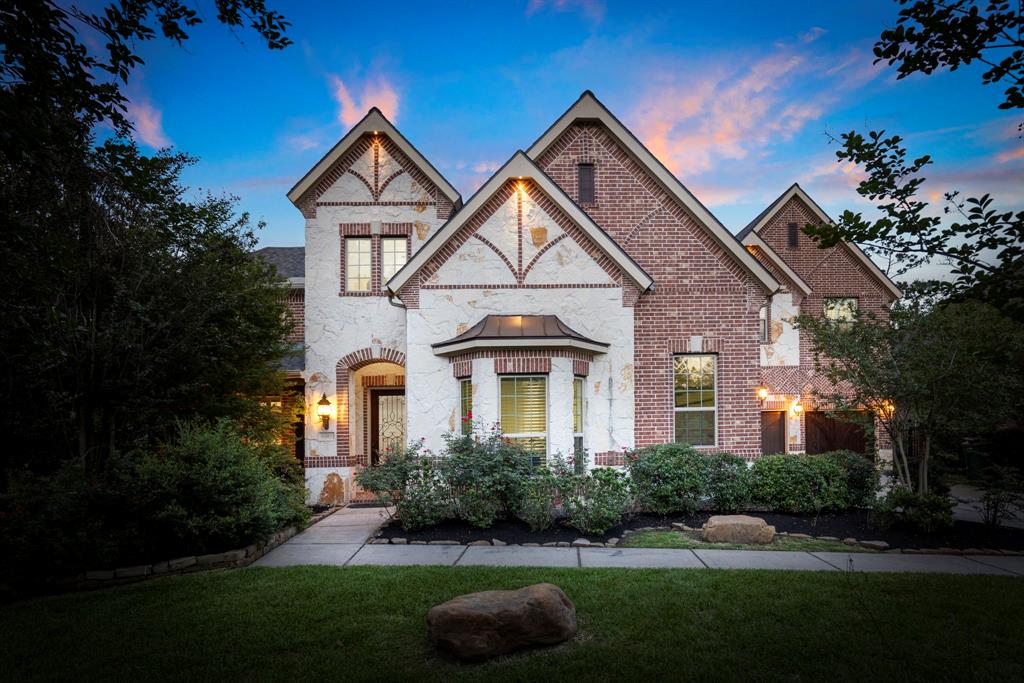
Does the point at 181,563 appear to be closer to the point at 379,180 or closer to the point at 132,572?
the point at 132,572

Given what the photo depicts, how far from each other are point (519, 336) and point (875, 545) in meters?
6.50

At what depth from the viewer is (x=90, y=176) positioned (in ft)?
26.0

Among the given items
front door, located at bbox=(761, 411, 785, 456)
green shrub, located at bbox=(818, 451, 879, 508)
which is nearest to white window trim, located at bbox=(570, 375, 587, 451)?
green shrub, located at bbox=(818, 451, 879, 508)

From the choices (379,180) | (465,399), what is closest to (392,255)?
(379,180)

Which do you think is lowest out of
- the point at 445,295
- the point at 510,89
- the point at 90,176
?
the point at 445,295

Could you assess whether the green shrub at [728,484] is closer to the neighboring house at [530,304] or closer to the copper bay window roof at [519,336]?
the neighboring house at [530,304]

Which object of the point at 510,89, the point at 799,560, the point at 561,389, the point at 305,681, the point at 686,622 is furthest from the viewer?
the point at 510,89

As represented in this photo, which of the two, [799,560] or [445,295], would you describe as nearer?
[799,560]

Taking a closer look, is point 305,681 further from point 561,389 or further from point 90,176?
point 90,176

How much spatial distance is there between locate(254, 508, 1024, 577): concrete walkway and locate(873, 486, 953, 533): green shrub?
761 mm

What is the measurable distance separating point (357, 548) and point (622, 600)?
4.24 meters

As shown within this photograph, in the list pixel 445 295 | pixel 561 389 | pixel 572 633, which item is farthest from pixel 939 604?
pixel 445 295

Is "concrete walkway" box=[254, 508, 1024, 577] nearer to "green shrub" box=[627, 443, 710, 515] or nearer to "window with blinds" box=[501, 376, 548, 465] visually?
"green shrub" box=[627, 443, 710, 515]

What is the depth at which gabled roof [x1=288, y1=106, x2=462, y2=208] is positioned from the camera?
1259cm
